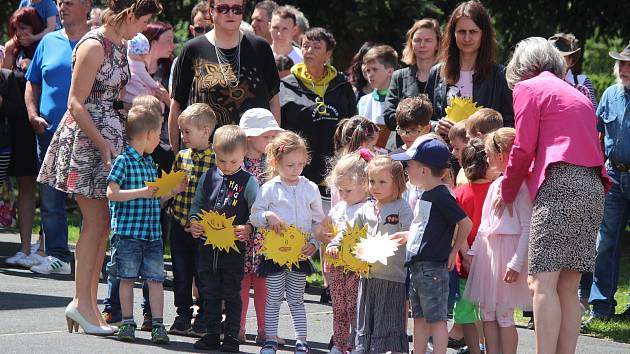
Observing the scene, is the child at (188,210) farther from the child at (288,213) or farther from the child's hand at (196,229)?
the child at (288,213)

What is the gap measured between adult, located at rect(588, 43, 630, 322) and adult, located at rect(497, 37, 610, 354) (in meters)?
2.80

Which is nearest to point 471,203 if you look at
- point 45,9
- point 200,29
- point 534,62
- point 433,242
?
point 433,242

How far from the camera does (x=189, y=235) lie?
26.4 feet

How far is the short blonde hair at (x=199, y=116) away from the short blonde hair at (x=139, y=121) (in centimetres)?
21

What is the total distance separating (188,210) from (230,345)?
1.02 m

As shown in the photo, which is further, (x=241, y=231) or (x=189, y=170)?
(x=189, y=170)

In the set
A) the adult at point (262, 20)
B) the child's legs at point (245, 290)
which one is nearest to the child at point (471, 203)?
the child's legs at point (245, 290)

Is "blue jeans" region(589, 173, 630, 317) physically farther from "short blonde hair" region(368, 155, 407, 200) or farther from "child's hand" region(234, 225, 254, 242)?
"child's hand" region(234, 225, 254, 242)

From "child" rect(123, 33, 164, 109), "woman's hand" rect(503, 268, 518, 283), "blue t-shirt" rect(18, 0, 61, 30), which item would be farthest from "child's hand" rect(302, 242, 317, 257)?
"blue t-shirt" rect(18, 0, 61, 30)

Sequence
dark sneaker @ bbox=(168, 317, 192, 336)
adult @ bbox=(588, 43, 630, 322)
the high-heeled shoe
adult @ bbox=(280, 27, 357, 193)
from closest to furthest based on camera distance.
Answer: the high-heeled shoe < dark sneaker @ bbox=(168, 317, 192, 336) < adult @ bbox=(588, 43, 630, 322) < adult @ bbox=(280, 27, 357, 193)

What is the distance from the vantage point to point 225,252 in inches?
295

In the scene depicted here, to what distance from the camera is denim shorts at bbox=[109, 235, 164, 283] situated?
7586 mm

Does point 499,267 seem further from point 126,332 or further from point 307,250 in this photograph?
point 126,332

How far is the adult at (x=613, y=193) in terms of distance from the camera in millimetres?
9570
